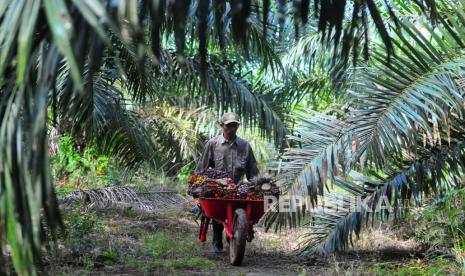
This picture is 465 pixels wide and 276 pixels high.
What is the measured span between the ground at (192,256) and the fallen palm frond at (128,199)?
74 cm

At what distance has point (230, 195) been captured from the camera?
7844 mm

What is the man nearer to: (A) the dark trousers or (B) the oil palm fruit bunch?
(A) the dark trousers

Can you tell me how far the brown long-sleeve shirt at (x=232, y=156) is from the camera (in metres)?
8.63

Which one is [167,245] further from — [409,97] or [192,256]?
[409,97]

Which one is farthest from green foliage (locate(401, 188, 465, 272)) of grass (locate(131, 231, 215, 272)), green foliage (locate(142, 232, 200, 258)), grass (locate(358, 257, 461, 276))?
green foliage (locate(142, 232, 200, 258))

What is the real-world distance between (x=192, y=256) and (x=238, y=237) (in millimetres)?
994

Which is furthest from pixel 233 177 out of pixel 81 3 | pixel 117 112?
pixel 81 3

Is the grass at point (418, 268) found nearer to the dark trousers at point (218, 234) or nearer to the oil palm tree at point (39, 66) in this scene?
the dark trousers at point (218, 234)

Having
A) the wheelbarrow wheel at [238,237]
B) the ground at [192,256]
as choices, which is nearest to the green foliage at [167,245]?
the ground at [192,256]

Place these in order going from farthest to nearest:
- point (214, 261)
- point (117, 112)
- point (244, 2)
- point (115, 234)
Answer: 1. point (117, 112)
2. point (115, 234)
3. point (214, 261)
4. point (244, 2)

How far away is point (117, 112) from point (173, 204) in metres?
3.08

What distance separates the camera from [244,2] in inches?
93.4

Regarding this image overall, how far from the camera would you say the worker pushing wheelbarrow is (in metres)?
7.68

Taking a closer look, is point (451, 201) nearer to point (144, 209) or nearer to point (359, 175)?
point (359, 175)
